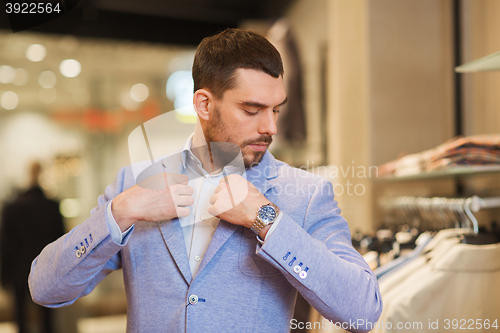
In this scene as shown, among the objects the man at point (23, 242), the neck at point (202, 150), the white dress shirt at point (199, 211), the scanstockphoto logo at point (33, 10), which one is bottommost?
the man at point (23, 242)

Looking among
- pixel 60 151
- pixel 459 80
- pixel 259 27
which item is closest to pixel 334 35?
pixel 459 80

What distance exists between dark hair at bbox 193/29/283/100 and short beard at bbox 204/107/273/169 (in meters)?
0.06

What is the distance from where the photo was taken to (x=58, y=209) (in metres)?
3.39

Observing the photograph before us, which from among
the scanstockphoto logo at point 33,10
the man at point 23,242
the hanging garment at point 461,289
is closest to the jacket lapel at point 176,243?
the hanging garment at point 461,289

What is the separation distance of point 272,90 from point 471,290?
818 millimetres

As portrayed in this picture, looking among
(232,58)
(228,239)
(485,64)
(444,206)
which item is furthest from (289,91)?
(228,239)

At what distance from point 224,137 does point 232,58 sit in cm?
20

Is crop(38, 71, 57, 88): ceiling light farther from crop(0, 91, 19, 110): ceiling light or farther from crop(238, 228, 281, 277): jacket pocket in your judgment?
crop(238, 228, 281, 277): jacket pocket

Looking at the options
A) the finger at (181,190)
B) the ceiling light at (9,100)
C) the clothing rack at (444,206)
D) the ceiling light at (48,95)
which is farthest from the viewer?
the ceiling light at (48,95)

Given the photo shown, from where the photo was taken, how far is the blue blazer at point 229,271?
0.82 metres

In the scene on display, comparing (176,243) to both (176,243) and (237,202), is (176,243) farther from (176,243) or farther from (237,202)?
(237,202)

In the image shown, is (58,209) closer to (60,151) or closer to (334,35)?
(60,151)

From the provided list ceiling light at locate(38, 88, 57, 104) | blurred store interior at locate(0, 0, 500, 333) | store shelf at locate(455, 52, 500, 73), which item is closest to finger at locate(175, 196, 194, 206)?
blurred store interior at locate(0, 0, 500, 333)

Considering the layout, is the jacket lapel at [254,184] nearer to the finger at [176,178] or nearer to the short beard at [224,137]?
the short beard at [224,137]
